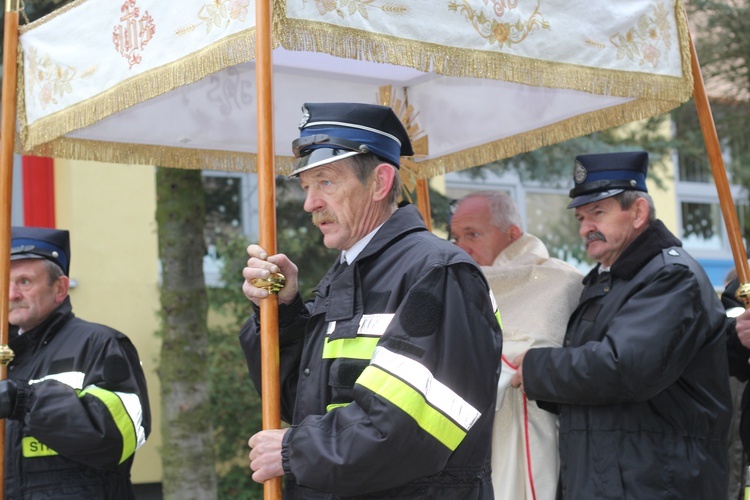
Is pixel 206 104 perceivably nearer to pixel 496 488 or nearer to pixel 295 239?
pixel 496 488

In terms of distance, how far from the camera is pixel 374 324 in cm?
280

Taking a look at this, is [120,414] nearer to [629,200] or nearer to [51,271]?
[51,271]

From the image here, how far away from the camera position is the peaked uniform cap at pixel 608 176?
4.16 meters

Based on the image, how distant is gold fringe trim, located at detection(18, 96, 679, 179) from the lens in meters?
4.58

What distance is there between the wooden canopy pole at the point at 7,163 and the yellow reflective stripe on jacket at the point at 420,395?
1862 mm

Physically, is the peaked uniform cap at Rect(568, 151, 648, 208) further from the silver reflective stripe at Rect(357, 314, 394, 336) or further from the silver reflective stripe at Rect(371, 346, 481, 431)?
the silver reflective stripe at Rect(371, 346, 481, 431)

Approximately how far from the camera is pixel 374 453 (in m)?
2.53

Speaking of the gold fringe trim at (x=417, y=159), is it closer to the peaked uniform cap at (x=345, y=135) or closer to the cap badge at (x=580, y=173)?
the cap badge at (x=580, y=173)

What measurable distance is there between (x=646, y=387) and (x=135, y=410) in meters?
2.04

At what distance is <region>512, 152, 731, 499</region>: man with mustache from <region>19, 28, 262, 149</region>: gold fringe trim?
161 cm

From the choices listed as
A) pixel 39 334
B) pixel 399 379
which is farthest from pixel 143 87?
pixel 399 379

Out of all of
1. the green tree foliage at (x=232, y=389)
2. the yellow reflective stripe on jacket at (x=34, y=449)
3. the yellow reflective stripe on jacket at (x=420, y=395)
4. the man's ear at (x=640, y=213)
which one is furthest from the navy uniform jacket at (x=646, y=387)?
the green tree foliage at (x=232, y=389)

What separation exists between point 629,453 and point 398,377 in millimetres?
1494

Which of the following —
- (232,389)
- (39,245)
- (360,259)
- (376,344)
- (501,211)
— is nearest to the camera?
(376,344)
